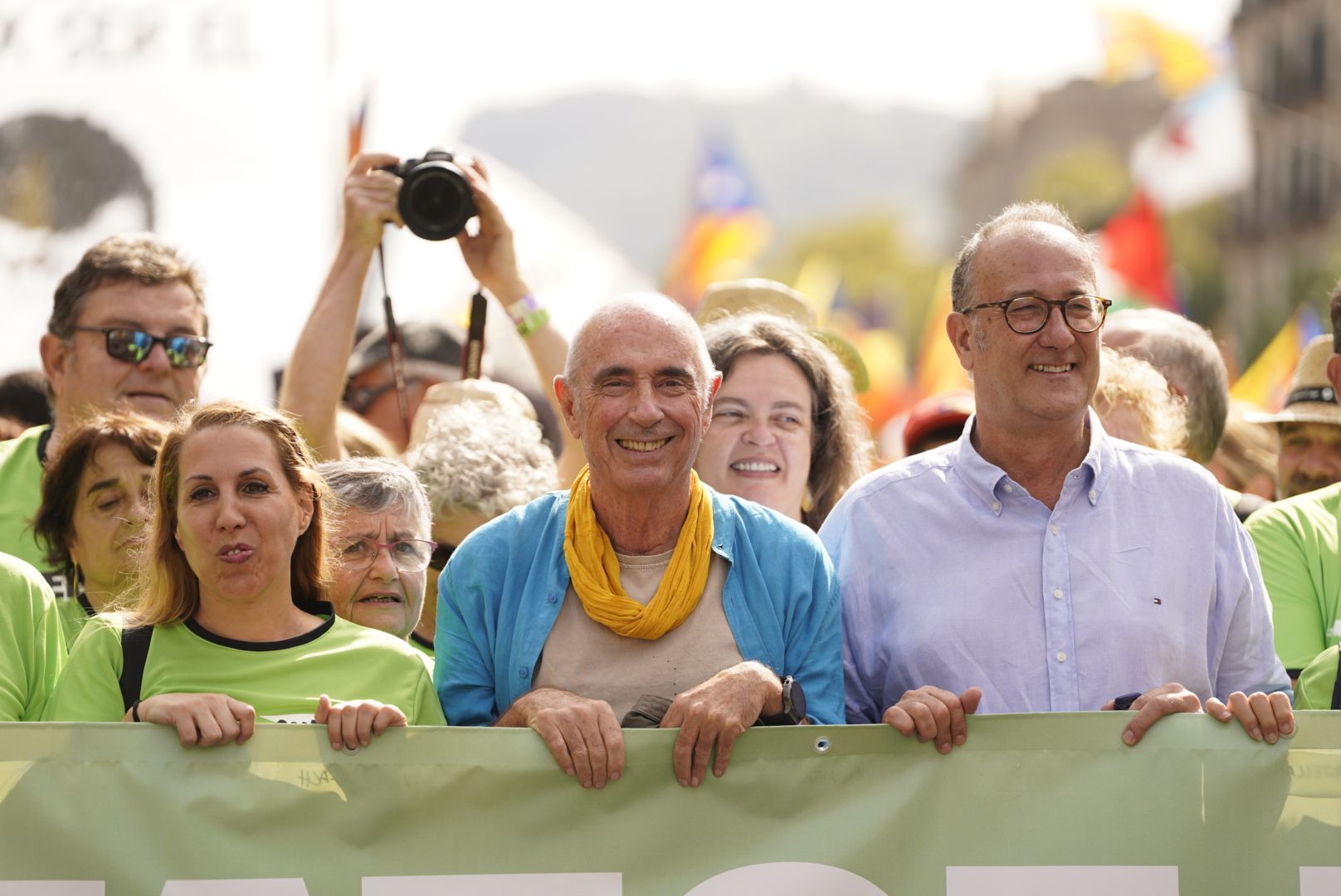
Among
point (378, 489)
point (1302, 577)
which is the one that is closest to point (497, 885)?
point (378, 489)

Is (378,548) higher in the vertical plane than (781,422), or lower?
lower

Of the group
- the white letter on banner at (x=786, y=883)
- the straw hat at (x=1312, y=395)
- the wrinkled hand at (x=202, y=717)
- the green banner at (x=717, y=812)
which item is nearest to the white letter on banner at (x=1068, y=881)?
the green banner at (x=717, y=812)

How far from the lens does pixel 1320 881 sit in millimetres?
3396

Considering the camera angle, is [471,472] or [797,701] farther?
[471,472]

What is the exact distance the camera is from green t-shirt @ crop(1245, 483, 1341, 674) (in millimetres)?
4129

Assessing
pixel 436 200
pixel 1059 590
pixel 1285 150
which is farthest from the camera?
pixel 1285 150

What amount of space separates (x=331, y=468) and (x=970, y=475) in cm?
148

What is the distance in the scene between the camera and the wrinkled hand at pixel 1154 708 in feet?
11.3

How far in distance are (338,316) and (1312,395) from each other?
2812 millimetres

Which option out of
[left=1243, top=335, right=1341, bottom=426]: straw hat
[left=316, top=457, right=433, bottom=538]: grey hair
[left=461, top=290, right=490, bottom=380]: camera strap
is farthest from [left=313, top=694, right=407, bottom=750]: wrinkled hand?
[left=1243, top=335, right=1341, bottom=426]: straw hat

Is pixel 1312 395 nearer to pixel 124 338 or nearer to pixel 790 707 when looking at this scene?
pixel 790 707

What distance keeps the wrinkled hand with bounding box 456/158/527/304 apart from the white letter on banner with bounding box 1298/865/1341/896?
2642mm

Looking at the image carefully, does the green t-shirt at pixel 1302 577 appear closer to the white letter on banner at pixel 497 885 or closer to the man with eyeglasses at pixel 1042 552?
the man with eyeglasses at pixel 1042 552

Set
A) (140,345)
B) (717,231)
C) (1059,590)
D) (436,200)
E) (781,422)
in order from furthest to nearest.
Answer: (717,231), (436,200), (140,345), (781,422), (1059,590)
